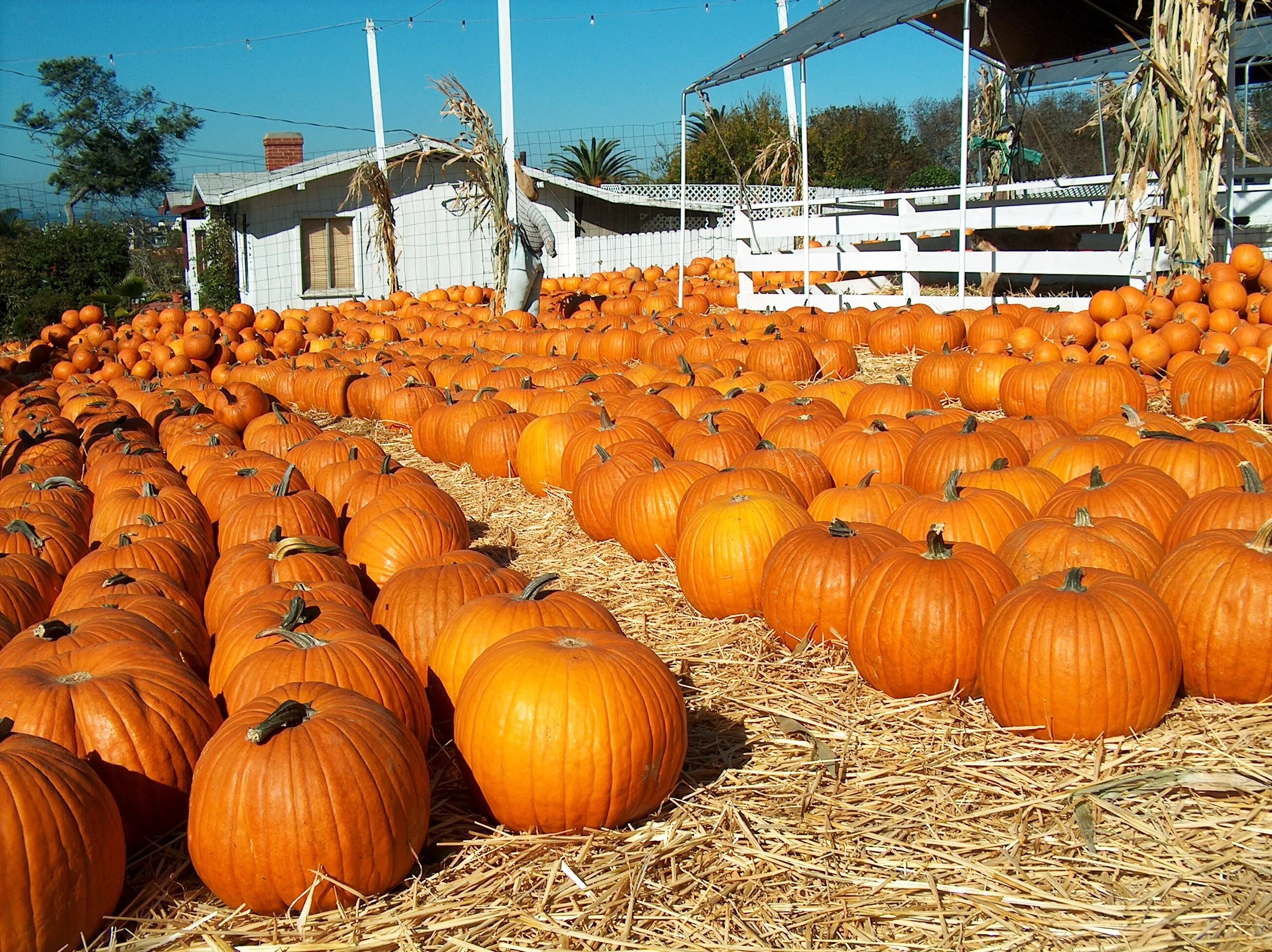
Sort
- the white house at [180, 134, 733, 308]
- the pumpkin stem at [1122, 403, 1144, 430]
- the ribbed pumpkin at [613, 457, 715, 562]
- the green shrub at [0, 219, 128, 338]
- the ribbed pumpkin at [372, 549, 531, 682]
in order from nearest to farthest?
the ribbed pumpkin at [372, 549, 531, 682] → the pumpkin stem at [1122, 403, 1144, 430] → the ribbed pumpkin at [613, 457, 715, 562] → the green shrub at [0, 219, 128, 338] → the white house at [180, 134, 733, 308]

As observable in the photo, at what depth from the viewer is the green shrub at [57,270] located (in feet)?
67.8

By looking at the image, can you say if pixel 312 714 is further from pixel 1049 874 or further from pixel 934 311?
pixel 934 311

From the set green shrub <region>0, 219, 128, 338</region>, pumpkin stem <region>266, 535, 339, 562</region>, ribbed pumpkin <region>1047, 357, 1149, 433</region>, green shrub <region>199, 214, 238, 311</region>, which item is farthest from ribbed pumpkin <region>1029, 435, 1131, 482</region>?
green shrub <region>199, 214, 238, 311</region>

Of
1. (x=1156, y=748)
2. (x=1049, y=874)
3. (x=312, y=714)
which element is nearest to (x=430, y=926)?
(x=312, y=714)

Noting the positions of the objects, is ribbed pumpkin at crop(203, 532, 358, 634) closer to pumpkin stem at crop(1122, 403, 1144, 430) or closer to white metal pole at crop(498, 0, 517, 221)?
pumpkin stem at crop(1122, 403, 1144, 430)

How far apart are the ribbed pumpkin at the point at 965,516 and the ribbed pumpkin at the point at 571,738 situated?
1.64m

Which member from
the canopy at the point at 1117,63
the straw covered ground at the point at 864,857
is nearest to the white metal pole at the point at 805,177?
the canopy at the point at 1117,63

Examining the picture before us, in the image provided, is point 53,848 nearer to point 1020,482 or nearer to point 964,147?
point 1020,482

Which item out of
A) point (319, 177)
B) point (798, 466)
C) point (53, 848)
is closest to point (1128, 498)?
point (798, 466)

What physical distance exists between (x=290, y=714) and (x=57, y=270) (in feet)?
83.3

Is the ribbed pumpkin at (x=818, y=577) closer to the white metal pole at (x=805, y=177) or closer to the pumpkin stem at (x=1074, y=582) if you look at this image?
the pumpkin stem at (x=1074, y=582)

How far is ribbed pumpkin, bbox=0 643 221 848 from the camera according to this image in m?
2.56

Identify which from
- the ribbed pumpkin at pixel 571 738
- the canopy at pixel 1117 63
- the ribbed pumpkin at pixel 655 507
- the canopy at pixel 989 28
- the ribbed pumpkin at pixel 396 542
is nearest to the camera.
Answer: the ribbed pumpkin at pixel 571 738

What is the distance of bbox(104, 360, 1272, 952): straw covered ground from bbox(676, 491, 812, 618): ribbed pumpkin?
854 mm
